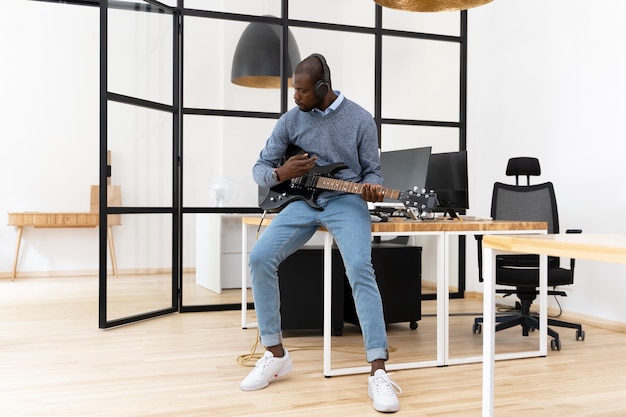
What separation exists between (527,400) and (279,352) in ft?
3.40

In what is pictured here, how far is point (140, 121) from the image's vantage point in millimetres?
4590

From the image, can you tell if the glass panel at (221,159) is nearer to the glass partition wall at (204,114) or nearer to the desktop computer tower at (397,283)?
the glass partition wall at (204,114)

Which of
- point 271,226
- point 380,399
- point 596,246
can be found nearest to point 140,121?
point 271,226

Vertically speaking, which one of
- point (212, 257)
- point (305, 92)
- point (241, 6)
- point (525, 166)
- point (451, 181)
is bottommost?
point (212, 257)

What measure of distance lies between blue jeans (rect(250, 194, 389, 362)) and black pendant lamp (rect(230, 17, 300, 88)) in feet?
7.36

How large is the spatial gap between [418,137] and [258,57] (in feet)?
4.90

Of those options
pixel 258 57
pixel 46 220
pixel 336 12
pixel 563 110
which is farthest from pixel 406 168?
pixel 46 220

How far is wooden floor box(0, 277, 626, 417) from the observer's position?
102 inches

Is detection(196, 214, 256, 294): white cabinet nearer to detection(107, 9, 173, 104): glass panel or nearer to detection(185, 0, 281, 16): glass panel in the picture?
detection(107, 9, 173, 104): glass panel

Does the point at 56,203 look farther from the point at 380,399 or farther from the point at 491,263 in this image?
the point at 491,263

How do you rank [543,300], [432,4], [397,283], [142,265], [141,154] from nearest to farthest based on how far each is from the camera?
[432,4], [543,300], [397,283], [141,154], [142,265]

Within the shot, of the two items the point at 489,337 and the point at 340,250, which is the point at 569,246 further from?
the point at 340,250

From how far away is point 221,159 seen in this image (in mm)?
4965

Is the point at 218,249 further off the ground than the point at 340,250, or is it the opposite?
the point at 340,250
